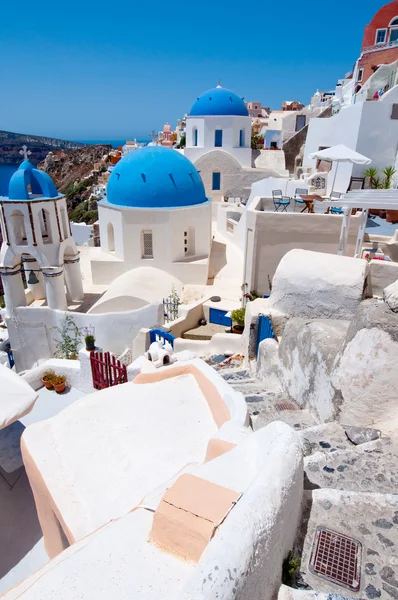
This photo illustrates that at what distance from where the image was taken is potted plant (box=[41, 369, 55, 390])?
27.8 ft

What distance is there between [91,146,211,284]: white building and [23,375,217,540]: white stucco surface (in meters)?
9.33

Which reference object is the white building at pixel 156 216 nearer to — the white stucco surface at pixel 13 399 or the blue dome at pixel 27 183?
the blue dome at pixel 27 183

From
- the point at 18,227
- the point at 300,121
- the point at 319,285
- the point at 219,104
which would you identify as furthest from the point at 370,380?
the point at 300,121

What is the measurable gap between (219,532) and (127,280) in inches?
441

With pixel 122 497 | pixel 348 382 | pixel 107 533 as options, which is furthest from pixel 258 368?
pixel 107 533

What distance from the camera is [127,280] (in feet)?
41.0

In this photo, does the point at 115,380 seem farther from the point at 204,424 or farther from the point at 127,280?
the point at 127,280

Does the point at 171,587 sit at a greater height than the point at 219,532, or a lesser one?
lesser

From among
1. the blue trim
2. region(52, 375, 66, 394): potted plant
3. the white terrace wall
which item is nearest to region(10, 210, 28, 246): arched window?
the white terrace wall

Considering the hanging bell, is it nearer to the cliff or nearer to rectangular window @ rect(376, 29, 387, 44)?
rectangular window @ rect(376, 29, 387, 44)

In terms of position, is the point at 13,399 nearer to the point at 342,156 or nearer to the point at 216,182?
the point at 342,156

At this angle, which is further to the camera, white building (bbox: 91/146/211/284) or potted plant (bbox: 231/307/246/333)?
white building (bbox: 91/146/211/284)

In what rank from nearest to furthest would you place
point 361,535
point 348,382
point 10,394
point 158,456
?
point 361,535
point 158,456
point 348,382
point 10,394

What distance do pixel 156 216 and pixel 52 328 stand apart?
5316 mm
